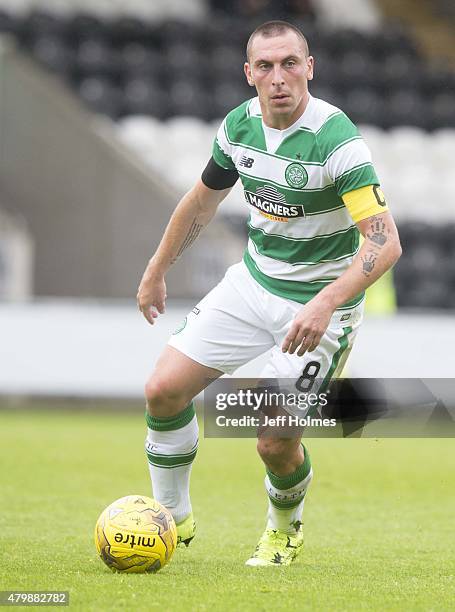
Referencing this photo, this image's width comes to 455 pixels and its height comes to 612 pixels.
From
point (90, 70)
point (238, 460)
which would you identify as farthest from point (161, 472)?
point (90, 70)

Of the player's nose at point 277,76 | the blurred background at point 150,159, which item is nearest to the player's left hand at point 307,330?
the player's nose at point 277,76

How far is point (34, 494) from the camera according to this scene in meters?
6.78

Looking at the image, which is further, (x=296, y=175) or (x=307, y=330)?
(x=296, y=175)

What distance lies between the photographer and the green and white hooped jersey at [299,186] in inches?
180

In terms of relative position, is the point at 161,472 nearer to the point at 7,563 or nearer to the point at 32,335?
the point at 7,563

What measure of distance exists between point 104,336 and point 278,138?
7319 millimetres

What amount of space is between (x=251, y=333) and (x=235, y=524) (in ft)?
4.79

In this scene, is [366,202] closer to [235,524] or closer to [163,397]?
[163,397]

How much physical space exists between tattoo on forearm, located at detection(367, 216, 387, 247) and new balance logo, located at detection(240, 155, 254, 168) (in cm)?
67

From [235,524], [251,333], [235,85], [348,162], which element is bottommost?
[235,85]

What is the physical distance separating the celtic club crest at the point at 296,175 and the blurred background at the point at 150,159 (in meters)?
6.77

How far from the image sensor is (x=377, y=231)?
4.42 m
